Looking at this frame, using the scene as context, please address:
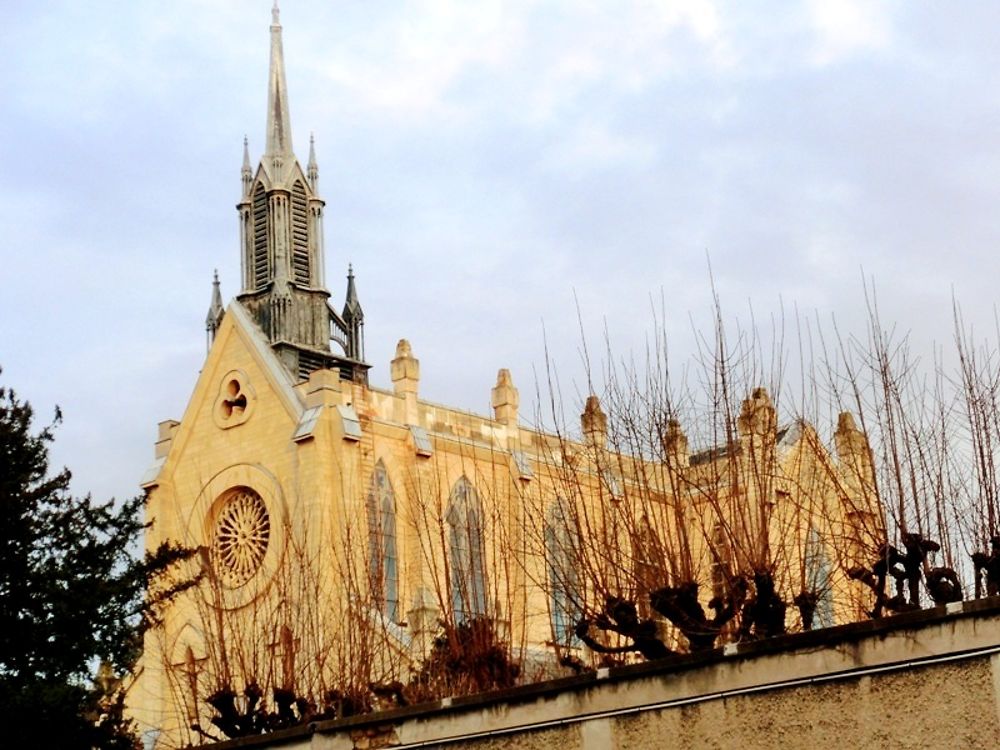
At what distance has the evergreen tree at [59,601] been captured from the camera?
18234 mm

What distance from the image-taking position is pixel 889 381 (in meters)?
14.4

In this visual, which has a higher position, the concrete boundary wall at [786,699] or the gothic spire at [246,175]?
the gothic spire at [246,175]

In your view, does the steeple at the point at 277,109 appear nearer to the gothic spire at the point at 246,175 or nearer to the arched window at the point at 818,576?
the gothic spire at the point at 246,175

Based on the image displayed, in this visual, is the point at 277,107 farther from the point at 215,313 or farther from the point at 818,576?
the point at 818,576

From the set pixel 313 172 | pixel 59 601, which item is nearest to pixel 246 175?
pixel 313 172

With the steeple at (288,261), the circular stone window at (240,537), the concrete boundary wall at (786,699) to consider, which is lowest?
the concrete boundary wall at (786,699)

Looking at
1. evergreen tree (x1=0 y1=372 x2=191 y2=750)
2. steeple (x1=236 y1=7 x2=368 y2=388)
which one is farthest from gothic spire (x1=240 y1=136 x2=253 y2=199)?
evergreen tree (x1=0 y1=372 x2=191 y2=750)

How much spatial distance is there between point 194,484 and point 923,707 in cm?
3789

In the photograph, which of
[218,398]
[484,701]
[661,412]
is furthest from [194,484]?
[484,701]

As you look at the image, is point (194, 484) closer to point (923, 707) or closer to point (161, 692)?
point (161, 692)

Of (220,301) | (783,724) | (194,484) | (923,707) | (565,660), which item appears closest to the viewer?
(923,707)

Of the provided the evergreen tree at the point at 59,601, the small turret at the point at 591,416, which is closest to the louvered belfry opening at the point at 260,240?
the evergreen tree at the point at 59,601

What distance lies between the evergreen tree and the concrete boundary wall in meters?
9.74

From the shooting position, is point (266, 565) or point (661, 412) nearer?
point (661, 412)
